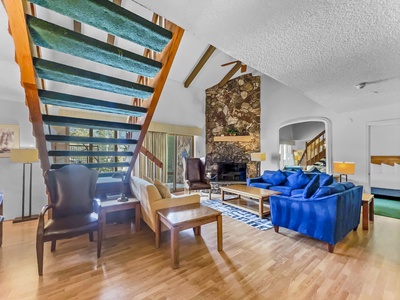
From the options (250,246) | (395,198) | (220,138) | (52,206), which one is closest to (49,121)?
(52,206)

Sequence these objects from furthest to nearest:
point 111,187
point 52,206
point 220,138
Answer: point 220,138
point 111,187
point 52,206

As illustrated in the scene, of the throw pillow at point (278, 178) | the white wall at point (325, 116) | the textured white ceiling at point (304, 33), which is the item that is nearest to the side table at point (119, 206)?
the textured white ceiling at point (304, 33)

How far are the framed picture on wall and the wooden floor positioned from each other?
1.54 meters

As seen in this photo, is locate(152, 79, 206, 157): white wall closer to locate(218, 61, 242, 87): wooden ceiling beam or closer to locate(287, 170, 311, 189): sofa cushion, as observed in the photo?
locate(218, 61, 242, 87): wooden ceiling beam

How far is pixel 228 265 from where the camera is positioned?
2.10 metres

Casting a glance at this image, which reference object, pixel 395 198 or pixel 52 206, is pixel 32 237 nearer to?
pixel 52 206

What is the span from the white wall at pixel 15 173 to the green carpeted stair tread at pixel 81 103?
2264 millimetres

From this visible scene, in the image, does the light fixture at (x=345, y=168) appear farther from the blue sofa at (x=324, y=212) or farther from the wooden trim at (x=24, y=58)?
the wooden trim at (x=24, y=58)

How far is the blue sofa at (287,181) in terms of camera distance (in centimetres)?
416

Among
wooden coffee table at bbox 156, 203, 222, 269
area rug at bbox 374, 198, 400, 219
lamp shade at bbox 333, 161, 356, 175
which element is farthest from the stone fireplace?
wooden coffee table at bbox 156, 203, 222, 269

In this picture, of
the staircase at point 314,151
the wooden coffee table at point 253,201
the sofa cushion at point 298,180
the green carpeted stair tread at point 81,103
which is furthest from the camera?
the staircase at point 314,151

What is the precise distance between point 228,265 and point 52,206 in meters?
2.25

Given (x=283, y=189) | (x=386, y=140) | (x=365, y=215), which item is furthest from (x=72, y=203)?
(x=386, y=140)

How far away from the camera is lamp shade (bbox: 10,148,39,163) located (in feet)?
10.3
